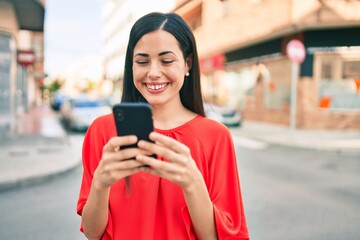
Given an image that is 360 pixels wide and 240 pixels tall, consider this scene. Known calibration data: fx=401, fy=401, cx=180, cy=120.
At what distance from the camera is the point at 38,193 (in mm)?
5930

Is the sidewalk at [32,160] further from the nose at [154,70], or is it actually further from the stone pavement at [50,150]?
the nose at [154,70]

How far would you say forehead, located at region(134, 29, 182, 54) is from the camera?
4.15 ft

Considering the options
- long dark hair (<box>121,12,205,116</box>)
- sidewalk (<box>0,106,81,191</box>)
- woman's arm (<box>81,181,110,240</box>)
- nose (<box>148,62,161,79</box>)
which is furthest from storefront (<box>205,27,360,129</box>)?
woman's arm (<box>81,181,110,240</box>)

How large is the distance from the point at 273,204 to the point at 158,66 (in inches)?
174

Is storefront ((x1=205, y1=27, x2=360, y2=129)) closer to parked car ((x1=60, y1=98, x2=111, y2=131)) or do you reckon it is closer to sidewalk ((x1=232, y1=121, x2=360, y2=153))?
sidewalk ((x1=232, y1=121, x2=360, y2=153))

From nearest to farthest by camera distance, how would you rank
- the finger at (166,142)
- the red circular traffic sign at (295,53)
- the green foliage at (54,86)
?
the finger at (166,142), the red circular traffic sign at (295,53), the green foliage at (54,86)

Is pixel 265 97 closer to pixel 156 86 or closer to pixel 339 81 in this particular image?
pixel 339 81

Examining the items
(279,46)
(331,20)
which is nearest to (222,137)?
(331,20)

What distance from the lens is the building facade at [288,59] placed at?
14828 millimetres

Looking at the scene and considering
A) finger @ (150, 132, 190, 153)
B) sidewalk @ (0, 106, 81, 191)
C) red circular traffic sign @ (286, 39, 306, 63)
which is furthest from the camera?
red circular traffic sign @ (286, 39, 306, 63)

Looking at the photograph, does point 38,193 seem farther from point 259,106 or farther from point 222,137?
point 259,106

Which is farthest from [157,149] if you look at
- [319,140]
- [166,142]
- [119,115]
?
[319,140]

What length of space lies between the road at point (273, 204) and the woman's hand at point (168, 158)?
3321 mm

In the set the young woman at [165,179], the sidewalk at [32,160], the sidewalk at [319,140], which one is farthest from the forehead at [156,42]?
the sidewalk at [319,140]
